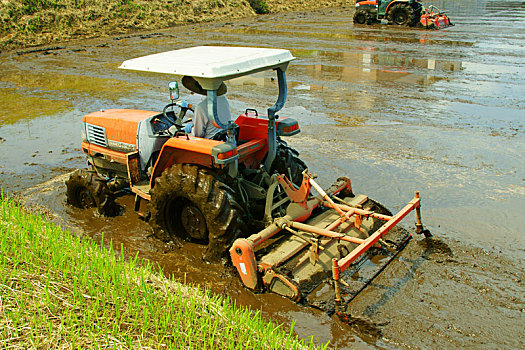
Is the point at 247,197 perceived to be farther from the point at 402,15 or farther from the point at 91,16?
the point at 402,15

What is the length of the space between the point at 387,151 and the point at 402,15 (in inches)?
708

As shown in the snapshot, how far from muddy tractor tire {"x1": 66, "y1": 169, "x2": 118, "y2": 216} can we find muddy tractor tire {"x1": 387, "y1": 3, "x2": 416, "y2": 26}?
67.8ft

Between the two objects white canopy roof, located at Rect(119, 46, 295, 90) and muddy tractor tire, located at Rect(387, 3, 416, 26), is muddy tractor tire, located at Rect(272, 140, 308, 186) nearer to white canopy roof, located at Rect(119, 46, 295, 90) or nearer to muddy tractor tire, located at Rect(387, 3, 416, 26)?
white canopy roof, located at Rect(119, 46, 295, 90)

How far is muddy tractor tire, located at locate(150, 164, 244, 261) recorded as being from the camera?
4.45 m

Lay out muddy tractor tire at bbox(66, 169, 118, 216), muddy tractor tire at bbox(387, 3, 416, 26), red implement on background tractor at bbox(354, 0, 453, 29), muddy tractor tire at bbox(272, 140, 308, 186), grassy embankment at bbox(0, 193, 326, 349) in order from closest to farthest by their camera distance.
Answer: grassy embankment at bbox(0, 193, 326, 349)
muddy tractor tire at bbox(272, 140, 308, 186)
muddy tractor tire at bbox(66, 169, 118, 216)
red implement on background tractor at bbox(354, 0, 453, 29)
muddy tractor tire at bbox(387, 3, 416, 26)

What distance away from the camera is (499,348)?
3.55 meters

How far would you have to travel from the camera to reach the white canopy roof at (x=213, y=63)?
13.4 feet

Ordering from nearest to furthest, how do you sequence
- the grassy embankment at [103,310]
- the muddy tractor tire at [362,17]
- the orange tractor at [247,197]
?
1. the grassy embankment at [103,310]
2. the orange tractor at [247,197]
3. the muddy tractor tire at [362,17]

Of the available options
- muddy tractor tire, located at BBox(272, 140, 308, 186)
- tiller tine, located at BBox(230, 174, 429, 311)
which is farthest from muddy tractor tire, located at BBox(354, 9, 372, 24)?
tiller tine, located at BBox(230, 174, 429, 311)

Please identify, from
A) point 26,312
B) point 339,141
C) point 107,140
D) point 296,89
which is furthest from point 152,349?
point 296,89

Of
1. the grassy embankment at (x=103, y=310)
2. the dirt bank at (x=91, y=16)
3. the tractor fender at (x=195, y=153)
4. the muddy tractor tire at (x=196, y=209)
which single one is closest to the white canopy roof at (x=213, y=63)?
the tractor fender at (x=195, y=153)

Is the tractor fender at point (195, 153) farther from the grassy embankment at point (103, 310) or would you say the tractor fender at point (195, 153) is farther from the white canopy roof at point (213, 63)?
the grassy embankment at point (103, 310)

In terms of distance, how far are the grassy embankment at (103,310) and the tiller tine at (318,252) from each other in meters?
0.45

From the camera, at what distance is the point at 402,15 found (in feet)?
77.4
